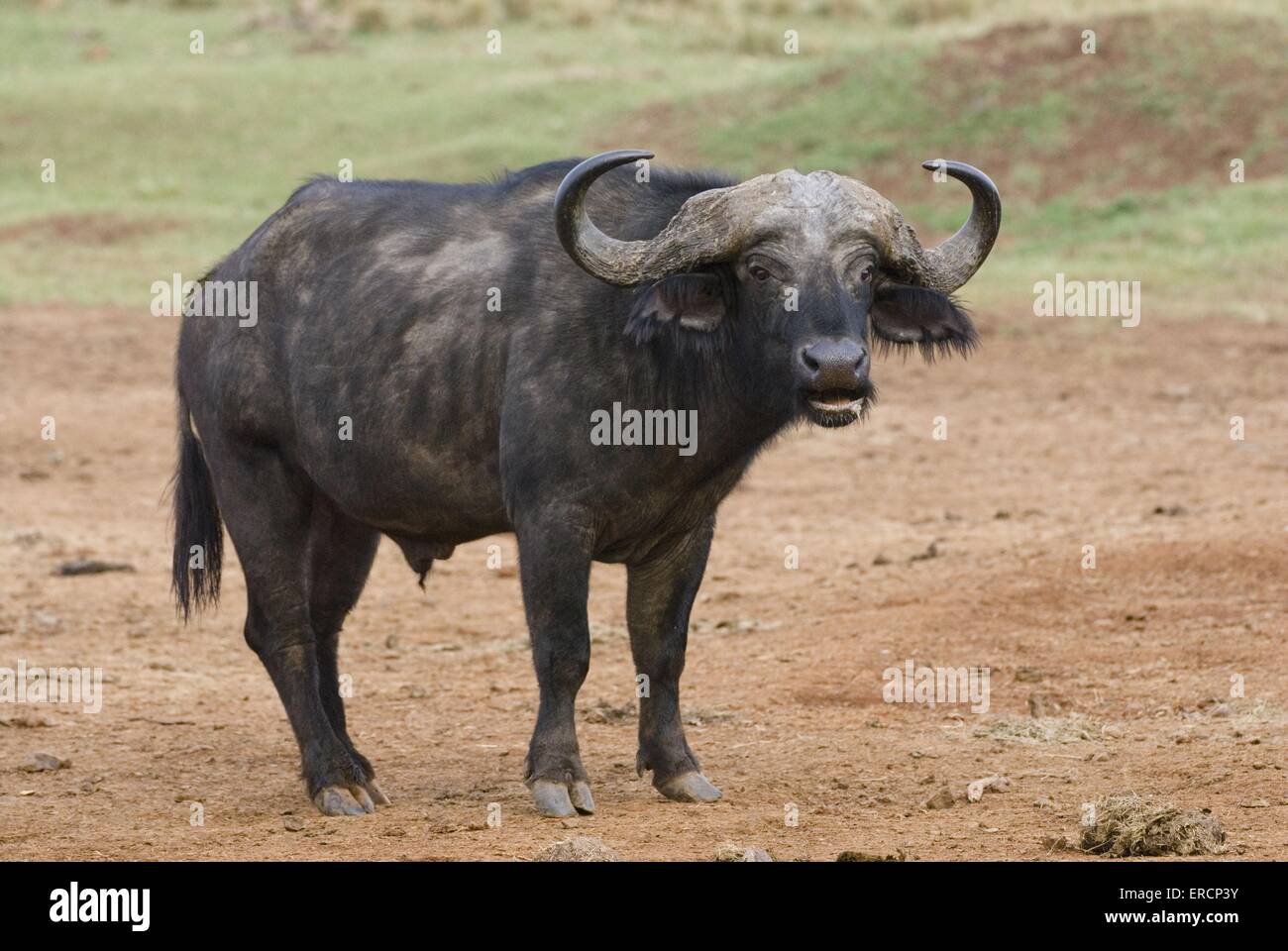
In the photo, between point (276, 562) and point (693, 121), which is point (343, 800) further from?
point (693, 121)

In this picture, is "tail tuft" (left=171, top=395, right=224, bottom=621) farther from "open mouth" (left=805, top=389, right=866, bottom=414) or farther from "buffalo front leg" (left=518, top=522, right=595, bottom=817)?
"open mouth" (left=805, top=389, right=866, bottom=414)

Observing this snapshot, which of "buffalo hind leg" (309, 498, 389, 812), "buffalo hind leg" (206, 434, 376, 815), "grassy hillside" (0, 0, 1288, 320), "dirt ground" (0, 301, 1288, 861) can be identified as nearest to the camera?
"dirt ground" (0, 301, 1288, 861)

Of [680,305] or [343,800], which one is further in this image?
[343,800]

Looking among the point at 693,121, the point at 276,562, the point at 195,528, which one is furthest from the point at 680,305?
the point at 693,121

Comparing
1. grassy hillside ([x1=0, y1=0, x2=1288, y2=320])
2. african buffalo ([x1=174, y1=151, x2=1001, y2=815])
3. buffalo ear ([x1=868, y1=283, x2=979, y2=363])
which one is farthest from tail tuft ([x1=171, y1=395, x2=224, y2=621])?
grassy hillside ([x1=0, y1=0, x2=1288, y2=320])

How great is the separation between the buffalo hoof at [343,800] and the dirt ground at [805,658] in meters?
0.12

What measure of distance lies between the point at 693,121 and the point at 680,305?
24.1 metres

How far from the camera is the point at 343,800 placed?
7.97 meters

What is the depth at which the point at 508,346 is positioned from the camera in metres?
7.76

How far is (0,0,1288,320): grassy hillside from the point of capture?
24906mm

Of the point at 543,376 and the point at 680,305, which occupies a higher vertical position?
the point at 680,305

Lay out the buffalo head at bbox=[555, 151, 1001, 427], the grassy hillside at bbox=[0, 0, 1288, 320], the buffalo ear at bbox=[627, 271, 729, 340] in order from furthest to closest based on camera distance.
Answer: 1. the grassy hillside at bbox=[0, 0, 1288, 320]
2. the buffalo ear at bbox=[627, 271, 729, 340]
3. the buffalo head at bbox=[555, 151, 1001, 427]

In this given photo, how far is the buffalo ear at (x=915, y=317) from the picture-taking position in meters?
7.55

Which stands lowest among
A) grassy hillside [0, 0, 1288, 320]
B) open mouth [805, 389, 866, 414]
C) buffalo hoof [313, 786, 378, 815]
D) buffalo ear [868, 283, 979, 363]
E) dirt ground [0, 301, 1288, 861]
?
buffalo hoof [313, 786, 378, 815]
